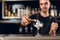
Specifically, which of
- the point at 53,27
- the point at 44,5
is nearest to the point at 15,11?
the point at 44,5

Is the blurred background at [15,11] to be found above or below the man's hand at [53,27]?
above

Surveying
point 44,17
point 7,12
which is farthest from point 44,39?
point 7,12

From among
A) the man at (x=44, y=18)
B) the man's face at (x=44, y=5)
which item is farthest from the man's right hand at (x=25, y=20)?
the man's face at (x=44, y=5)

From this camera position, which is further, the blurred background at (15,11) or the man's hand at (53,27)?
the blurred background at (15,11)

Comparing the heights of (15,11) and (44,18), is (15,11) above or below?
above

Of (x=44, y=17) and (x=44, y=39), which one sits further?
(x=44, y=17)

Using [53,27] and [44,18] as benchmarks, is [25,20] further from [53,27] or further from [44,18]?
[53,27]

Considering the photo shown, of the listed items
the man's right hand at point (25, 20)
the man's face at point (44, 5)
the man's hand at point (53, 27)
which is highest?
the man's face at point (44, 5)

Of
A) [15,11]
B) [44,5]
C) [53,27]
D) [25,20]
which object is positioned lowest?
[53,27]

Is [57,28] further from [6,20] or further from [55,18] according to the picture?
[6,20]

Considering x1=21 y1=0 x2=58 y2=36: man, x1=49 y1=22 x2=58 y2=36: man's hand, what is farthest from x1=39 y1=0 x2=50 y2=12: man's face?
x1=49 y1=22 x2=58 y2=36: man's hand

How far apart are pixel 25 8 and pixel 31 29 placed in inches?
14.3

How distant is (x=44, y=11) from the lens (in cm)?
254

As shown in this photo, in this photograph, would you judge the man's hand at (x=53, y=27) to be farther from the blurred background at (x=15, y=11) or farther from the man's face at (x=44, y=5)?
the man's face at (x=44, y=5)
